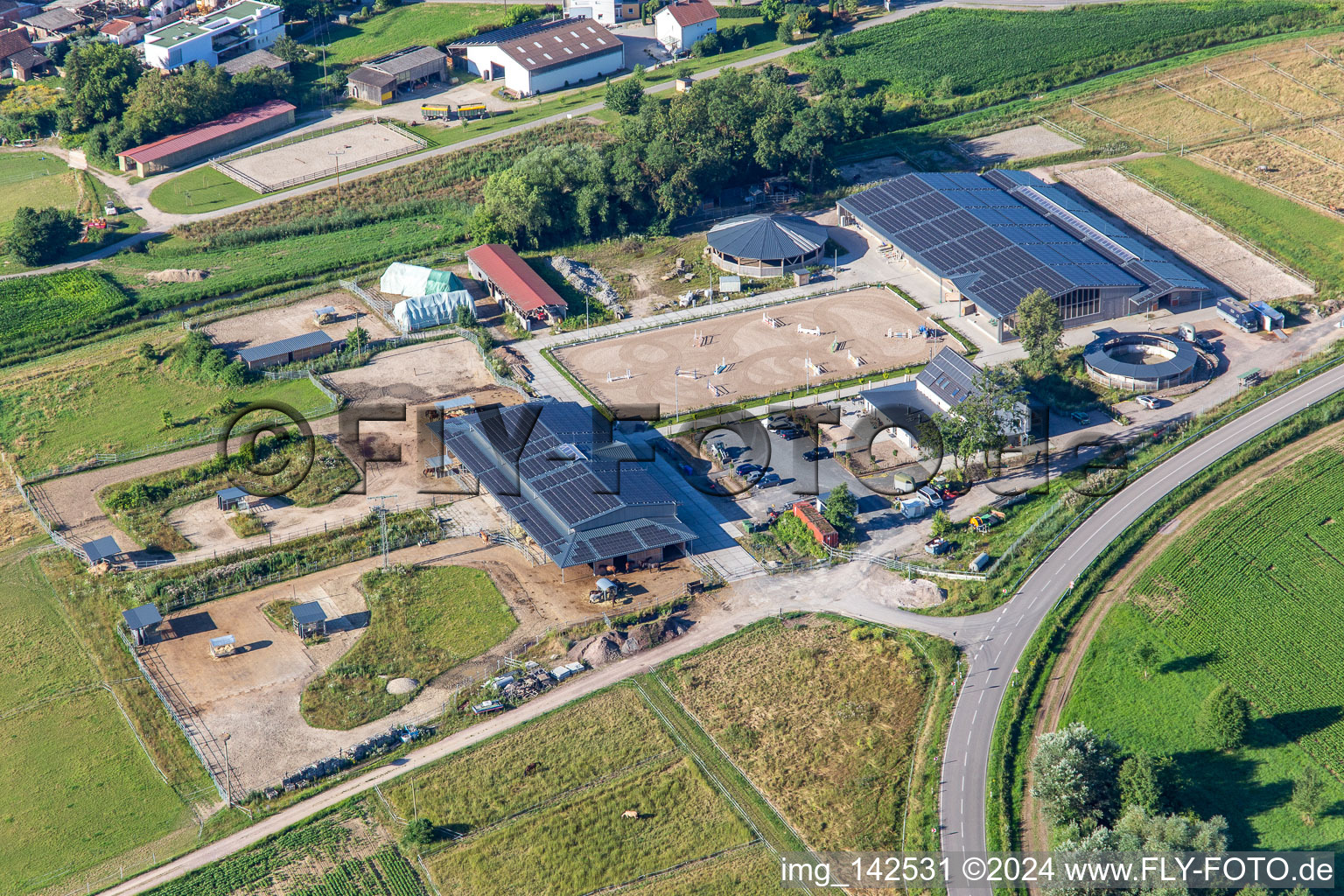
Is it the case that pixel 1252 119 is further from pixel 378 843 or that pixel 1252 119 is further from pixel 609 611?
pixel 378 843

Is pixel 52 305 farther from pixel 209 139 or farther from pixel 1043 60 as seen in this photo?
pixel 1043 60

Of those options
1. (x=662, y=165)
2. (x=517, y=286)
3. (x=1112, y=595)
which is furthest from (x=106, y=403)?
(x=1112, y=595)

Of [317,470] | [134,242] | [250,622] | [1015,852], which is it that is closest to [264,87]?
[134,242]

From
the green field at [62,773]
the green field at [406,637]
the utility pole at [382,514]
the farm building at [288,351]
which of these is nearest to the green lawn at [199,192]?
the farm building at [288,351]

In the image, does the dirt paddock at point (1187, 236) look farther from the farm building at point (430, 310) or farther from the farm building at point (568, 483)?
the farm building at point (430, 310)

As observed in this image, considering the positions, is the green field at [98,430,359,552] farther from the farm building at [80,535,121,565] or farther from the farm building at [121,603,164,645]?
the farm building at [121,603,164,645]

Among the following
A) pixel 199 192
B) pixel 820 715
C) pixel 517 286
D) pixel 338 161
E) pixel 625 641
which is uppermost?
pixel 338 161
